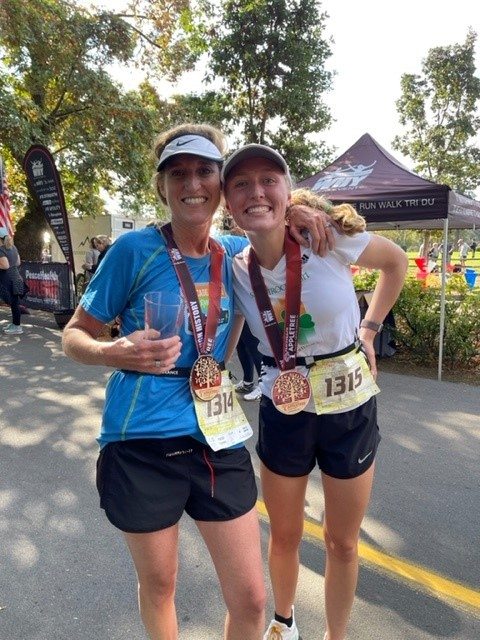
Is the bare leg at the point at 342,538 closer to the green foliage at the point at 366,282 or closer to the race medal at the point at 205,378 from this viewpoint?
the race medal at the point at 205,378

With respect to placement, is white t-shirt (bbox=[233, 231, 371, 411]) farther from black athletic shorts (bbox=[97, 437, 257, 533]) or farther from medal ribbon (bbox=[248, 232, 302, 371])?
black athletic shorts (bbox=[97, 437, 257, 533])

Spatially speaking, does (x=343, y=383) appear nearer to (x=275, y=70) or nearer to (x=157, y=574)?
(x=157, y=574)

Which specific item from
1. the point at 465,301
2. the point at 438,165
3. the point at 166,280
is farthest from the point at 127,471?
the point at 438,165

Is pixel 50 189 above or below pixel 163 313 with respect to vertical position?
above

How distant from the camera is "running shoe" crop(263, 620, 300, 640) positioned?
2049 mm

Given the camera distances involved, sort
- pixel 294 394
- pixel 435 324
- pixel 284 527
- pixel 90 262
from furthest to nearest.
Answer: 1. pixel 90 262
2. pixel 435 324
3. pixel 284 527
4. pixel 294 394

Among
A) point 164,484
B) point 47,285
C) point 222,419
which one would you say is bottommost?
point 164,484

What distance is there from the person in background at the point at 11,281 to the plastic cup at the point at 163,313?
8901mm

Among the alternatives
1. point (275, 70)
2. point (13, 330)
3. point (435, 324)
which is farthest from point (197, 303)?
point (275, 70)

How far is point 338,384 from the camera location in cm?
178

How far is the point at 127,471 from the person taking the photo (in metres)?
1.51

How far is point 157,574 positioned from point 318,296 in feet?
3.53

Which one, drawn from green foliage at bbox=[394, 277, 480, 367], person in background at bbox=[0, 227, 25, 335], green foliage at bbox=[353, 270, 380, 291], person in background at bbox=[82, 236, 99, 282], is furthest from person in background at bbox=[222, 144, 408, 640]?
person in background at bbox=[82, 236, 99, 282]

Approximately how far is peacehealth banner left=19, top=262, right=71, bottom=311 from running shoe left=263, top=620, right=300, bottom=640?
9.39m
